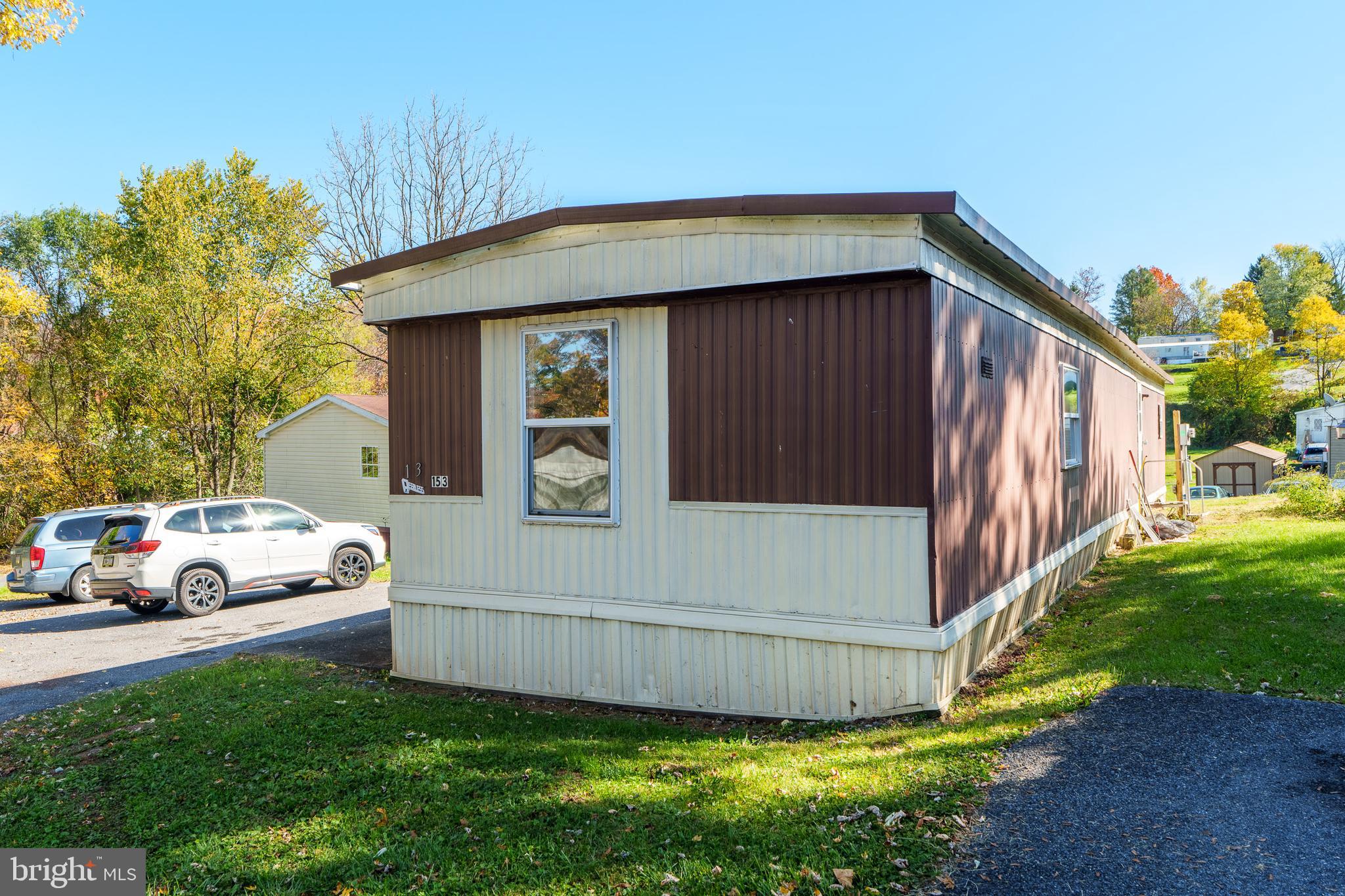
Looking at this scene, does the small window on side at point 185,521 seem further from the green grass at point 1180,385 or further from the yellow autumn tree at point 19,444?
the green grass at point 1180,385

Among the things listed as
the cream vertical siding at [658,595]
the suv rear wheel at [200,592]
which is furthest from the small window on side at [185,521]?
the cream vertical siding at [658,595]

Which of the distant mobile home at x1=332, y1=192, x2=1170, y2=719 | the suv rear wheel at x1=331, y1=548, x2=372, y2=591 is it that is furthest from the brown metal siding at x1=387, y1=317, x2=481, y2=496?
the suv rear wheel at x1=331, y1=548, x2=372, y2=591

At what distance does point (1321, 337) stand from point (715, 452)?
54967mm

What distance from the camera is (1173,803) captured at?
383 centimetres

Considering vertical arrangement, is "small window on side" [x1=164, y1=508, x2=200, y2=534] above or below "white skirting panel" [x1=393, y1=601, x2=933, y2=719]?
above

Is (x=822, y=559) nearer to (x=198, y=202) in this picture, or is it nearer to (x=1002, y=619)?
(x=1002, y=619)

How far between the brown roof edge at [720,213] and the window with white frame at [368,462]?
48.3 ft

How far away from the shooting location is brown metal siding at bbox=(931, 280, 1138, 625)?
5.52 m

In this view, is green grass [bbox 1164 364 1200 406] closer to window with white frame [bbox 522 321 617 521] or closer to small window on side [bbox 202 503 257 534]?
small window on side [bbox 202 503 257 534]

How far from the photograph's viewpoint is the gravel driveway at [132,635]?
796cm

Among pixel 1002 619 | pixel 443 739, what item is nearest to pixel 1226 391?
pixel 1002 619

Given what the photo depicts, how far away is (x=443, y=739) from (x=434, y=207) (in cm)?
2289

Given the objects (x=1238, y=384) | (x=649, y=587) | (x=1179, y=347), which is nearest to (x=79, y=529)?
(x=649, y=587)

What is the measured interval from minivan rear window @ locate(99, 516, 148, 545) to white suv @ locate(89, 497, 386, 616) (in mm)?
12
